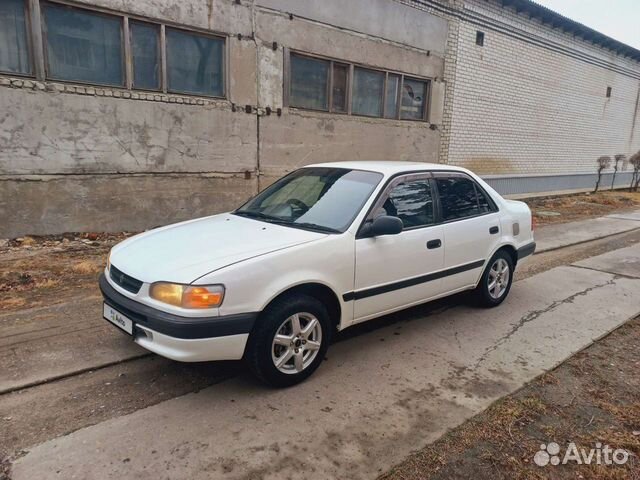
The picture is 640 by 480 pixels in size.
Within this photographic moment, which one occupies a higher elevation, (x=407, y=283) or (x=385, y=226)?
(x=385, y=226)

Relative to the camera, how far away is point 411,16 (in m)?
11.1

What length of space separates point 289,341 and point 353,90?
848 cm

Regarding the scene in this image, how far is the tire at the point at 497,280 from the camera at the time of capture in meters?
4.87

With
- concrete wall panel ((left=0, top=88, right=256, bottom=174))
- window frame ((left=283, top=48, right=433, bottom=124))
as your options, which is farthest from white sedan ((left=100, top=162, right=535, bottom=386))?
window frame ((left=283, top=48, right=433, bottom=124))

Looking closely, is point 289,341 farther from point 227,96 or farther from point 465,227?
point 227,96

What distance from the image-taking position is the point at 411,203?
4098mm

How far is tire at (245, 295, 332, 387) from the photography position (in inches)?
119

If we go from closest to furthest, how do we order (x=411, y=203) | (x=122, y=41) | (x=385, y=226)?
(x=385, y=226), (x=411, y=203), (x=122, y=41)

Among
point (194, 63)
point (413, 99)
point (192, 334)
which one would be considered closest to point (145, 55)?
point (194, 63)

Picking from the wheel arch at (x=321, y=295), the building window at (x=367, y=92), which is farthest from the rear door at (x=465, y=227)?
the building window at (x=367, y=92)

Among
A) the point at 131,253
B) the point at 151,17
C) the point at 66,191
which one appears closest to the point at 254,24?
the point at 151,17

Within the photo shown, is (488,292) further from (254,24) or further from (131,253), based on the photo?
(254,24)

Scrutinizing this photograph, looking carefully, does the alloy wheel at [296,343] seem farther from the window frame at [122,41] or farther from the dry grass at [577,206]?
the dry grass at [577,206]

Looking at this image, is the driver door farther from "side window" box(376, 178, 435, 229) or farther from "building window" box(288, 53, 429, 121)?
"building window" box(288, 53, 429, 121)
